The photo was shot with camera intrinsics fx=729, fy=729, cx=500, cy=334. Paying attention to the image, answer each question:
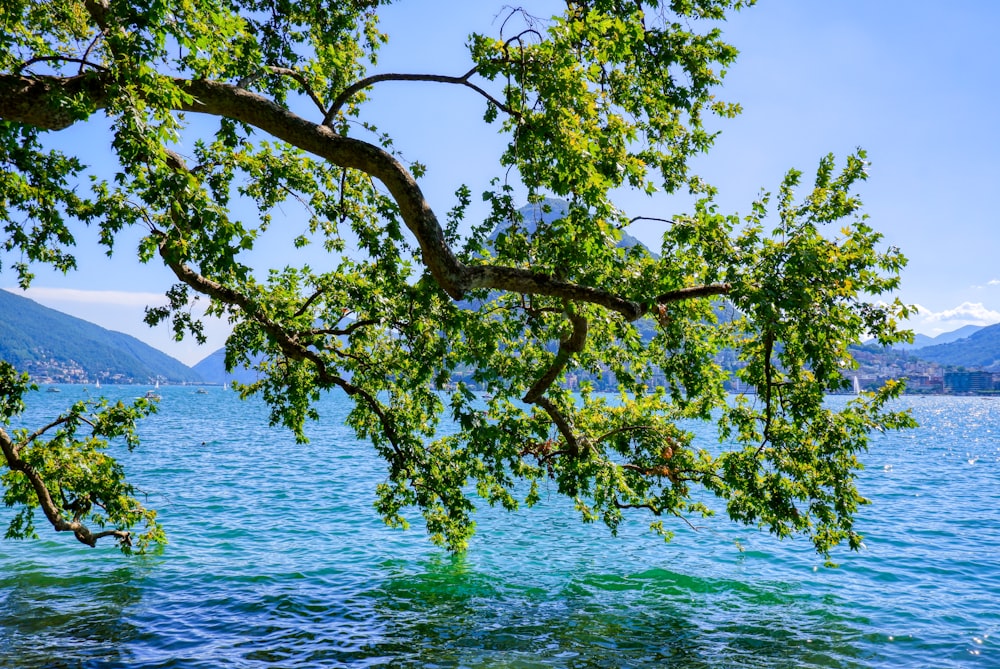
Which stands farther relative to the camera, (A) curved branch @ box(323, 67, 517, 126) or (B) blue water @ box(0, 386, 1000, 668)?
(B) blue water @ box(0, 386, 1000, 668)

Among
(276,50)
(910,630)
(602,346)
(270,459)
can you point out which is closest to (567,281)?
(602,346)

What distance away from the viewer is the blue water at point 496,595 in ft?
39.4

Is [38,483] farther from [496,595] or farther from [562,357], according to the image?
[496,595]

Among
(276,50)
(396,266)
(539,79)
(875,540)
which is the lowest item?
(875,540)

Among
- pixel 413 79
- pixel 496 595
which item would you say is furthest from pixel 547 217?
pixel 496 595

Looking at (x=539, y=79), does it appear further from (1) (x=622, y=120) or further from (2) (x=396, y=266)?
(2) (x=396, y=266)

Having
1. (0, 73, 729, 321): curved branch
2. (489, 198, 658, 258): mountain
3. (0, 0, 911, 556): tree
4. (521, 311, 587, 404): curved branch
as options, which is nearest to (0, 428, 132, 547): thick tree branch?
(0, 0, 911, 556): tree

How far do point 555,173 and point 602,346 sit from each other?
5949mm

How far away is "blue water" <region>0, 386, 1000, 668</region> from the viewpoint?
39.4ft

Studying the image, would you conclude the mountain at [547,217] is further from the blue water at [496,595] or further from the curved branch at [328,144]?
the blue water at [496,595]

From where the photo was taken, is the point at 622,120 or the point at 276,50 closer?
the point at 622,120

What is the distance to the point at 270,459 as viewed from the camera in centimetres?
4197

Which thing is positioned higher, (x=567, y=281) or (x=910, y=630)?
(x=567, y=281)

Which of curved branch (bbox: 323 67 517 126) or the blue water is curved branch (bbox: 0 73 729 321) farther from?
the blue water
